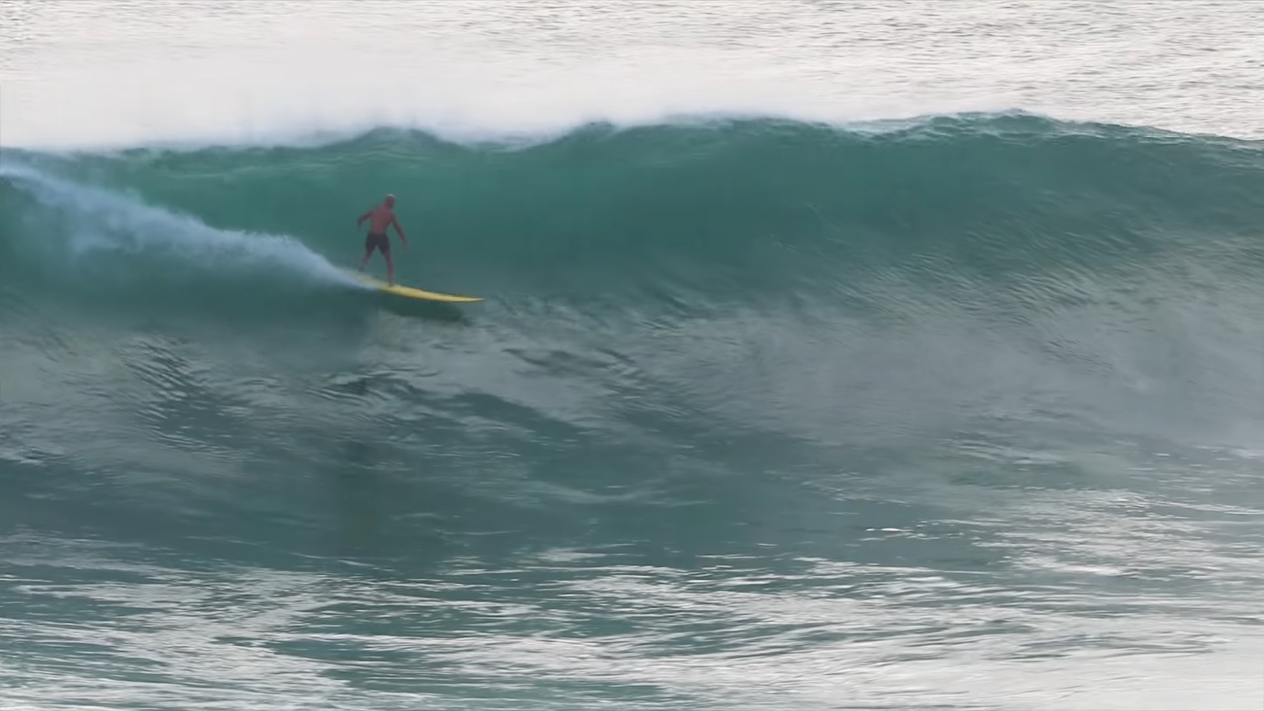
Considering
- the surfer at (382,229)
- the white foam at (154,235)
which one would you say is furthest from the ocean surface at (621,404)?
the surfer at (382,229)

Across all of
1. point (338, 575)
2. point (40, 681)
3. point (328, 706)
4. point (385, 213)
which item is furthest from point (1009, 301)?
point (40, 681)

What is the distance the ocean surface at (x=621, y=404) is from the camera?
25.8 ft

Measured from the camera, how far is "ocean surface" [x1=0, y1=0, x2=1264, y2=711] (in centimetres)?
785

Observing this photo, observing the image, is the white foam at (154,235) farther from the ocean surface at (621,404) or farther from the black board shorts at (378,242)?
the black board shorts at (378,242)

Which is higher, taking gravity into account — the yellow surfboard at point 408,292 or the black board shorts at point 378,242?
the black board shorts at point 378,242

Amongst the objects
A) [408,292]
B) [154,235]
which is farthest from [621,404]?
[154,235]

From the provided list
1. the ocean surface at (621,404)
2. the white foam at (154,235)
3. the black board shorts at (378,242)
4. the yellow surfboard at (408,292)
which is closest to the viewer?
the ocean surface at (621,404)

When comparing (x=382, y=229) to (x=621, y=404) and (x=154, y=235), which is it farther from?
(x=621, y=404)

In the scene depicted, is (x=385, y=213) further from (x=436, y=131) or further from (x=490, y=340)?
(x=436, y=131)

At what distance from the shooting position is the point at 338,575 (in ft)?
29.3

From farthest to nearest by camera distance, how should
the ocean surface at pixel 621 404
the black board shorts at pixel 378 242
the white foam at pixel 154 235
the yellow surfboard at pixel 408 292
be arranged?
the white foam at pixel 154 235 → the black board shorts at pixel 378 242 → the yellow surfboard at pixel 408 292 → the ocean surface at pixel 621 404

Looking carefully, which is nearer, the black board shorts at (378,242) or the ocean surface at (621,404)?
the ocean surface at (621,404)

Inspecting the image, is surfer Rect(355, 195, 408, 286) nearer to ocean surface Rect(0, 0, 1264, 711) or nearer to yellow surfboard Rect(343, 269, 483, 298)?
yellow surfboard Rect(343, 269, 483, 298)

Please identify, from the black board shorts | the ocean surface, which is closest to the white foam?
the ocean surface
